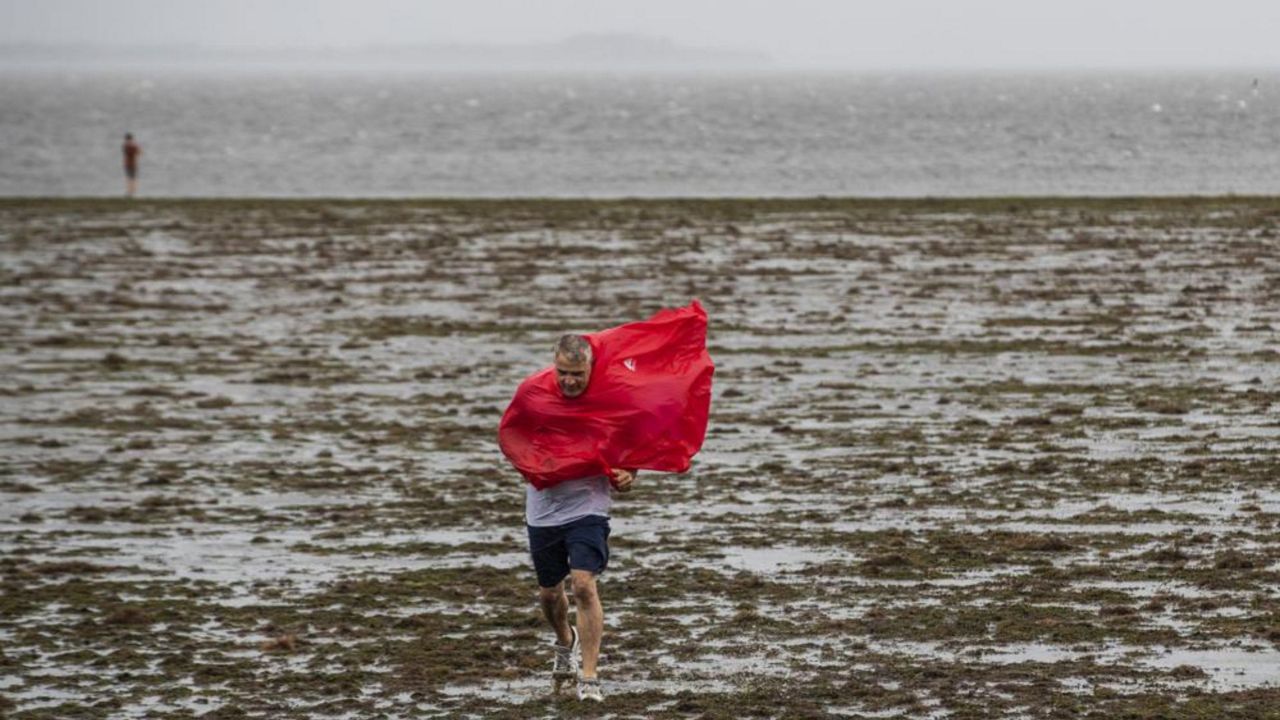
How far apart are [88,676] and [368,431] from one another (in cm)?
725

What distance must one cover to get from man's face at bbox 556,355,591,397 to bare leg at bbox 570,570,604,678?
854 mm

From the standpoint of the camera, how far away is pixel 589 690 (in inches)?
371

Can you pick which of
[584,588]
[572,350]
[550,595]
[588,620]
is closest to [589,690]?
[588,620]

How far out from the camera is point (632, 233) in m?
34.7

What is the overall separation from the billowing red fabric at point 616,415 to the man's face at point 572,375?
5cm

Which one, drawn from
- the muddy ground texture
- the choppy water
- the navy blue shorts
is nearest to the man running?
the navy blue shorts

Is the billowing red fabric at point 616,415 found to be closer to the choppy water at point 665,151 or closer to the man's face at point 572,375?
the man's face at point 572,375

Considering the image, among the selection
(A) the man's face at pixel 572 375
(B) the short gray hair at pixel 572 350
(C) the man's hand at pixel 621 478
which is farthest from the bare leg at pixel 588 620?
(B) the short gray hair at pixel 572 350

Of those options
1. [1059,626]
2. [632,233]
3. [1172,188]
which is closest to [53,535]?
[1059,626]

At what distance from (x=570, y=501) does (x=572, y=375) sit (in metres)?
0.61

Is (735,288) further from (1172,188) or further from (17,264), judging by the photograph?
(1172,188)

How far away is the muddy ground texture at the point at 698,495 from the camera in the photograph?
991cm

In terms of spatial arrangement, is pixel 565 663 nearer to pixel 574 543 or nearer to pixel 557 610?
pixel 557 610

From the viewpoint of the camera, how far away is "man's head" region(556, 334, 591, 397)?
31.2ft
